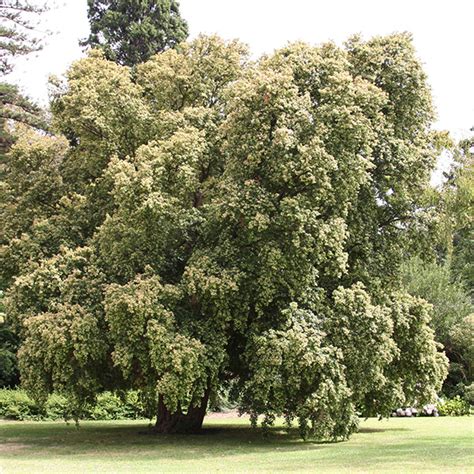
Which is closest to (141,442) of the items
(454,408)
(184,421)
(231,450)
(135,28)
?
(184,421)

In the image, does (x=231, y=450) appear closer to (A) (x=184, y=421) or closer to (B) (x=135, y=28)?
(A) (x=184, y=421)

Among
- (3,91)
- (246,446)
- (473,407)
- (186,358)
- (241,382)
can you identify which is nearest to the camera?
(186,358)

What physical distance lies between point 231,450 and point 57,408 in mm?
13970

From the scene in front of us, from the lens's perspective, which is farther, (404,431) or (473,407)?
(473,407)

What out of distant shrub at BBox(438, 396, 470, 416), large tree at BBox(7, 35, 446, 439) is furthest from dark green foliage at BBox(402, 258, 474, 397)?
large tree at BBox(7, 35, 446, 439)

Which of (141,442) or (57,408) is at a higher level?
(57,408)

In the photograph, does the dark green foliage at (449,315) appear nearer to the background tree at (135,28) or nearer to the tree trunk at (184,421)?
the tree trunk at (184,421)

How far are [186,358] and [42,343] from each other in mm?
3813

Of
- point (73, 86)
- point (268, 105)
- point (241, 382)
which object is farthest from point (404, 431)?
point (73, 86)

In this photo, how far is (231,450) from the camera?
1908cm

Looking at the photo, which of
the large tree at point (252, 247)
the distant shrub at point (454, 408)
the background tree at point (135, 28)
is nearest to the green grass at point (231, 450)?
the large tree at point (252, 247)

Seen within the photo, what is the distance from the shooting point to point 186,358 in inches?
744

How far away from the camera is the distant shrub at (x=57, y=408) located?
30.2m

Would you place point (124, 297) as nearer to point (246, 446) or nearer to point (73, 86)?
point (246, 446)
